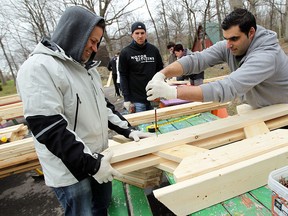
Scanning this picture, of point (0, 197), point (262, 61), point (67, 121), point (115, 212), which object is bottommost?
point (0, 197)

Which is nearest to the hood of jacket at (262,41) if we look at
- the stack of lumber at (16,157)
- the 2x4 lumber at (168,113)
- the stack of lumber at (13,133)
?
the 2x4 lumber at (168,113)

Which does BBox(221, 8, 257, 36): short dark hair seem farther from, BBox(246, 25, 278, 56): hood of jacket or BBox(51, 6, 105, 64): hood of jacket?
BBox(51, 6, 105, 64): hood of jacket

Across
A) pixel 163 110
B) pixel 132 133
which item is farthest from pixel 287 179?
pixel 163 110

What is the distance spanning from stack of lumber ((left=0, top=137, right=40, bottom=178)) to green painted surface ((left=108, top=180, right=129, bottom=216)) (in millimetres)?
1139

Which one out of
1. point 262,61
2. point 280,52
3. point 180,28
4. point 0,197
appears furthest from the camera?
point 180,28

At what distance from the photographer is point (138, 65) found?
3871mm

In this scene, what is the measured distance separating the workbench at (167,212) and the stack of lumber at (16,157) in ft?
3.64

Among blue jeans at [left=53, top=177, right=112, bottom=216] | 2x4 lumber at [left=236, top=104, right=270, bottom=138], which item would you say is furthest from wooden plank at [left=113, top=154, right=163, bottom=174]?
2x4 lumber at [left=236, top=104, right=270, bottom=138]

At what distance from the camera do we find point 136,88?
3.98 metres

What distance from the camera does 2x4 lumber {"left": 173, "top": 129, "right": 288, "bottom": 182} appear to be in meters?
1.33

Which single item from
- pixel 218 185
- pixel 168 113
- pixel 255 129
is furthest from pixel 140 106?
pixel 218 185

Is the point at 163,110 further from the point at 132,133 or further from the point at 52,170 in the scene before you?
the point at 52,170

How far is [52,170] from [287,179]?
1.35 metres

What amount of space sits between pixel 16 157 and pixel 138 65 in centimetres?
229
